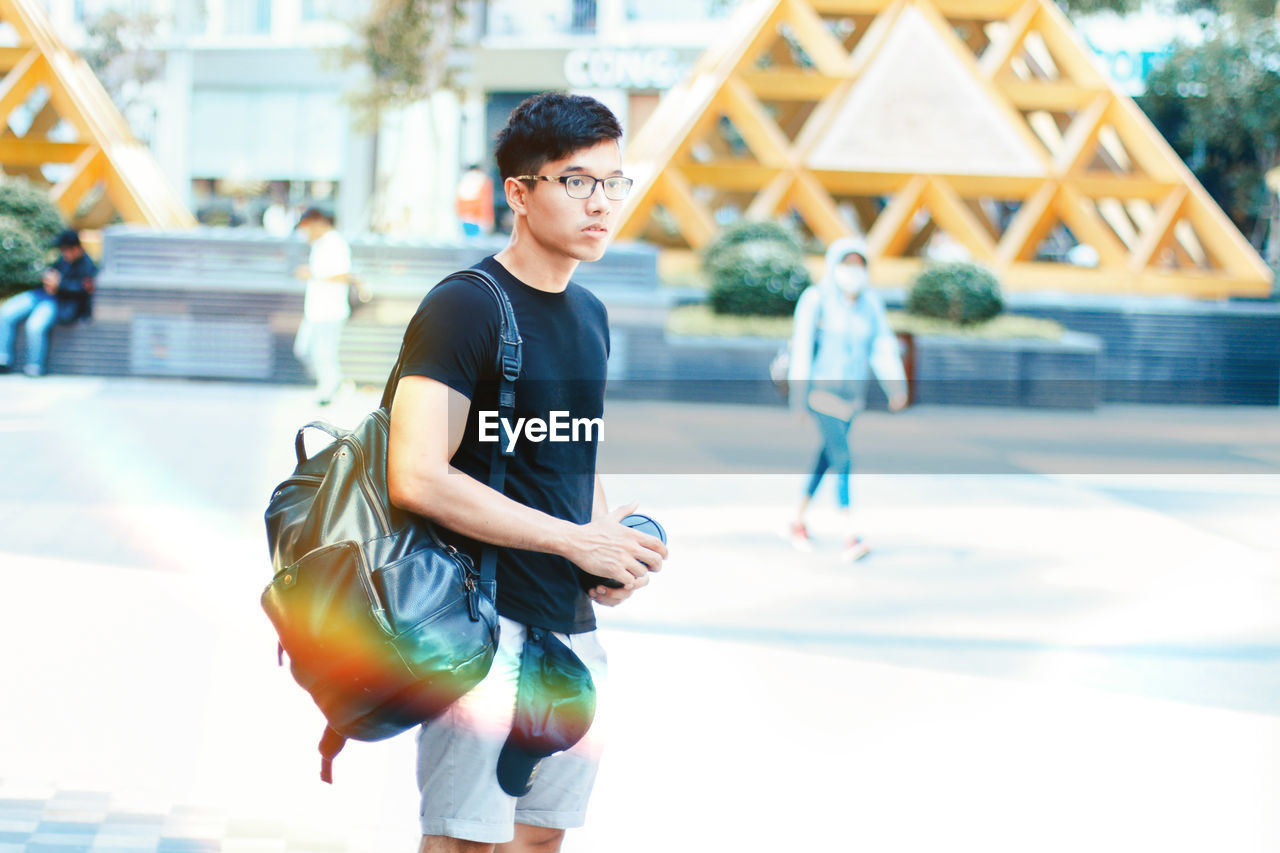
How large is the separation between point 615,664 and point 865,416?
935cm

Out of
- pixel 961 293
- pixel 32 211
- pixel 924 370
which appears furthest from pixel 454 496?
pixel 32 211

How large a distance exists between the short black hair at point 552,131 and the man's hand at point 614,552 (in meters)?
0.63

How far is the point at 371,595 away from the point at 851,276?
19.7 feet

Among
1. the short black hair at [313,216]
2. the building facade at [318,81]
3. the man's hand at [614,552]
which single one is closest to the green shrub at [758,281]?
the short black hair at [313,216]

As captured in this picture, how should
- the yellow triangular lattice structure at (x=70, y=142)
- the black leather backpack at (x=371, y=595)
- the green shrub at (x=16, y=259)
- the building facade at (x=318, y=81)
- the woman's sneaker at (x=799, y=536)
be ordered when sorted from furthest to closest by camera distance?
the building facade at (x=318, y=81), the yellow triangular lattice structure at (x=70, y=142), the green shrub at (x=16, y=259), the woman's sneaker at (x=799, y=536), the black leather backpack at (x=371, y=595)

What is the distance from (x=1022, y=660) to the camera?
5891mm

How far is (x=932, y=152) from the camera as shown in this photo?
17.5m

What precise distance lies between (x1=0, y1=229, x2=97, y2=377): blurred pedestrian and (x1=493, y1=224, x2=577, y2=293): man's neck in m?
13.0

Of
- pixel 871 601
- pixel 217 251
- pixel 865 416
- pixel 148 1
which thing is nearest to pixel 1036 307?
pixel 865 416

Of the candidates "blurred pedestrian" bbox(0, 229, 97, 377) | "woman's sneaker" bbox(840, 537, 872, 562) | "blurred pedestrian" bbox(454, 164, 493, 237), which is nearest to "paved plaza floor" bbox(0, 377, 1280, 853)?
"woman's sneaker" bbox(840, 537, 872, 562)

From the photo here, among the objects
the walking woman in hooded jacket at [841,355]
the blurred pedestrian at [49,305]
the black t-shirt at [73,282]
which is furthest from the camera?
the black t-shirt at [73,282]

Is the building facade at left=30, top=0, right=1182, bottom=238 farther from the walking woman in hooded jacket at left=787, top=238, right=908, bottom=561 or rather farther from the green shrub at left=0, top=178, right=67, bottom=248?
the walking woman in hooded jacket at left=787, top=238, right=908, bottom=561

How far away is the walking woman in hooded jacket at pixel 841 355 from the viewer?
25.9 feet

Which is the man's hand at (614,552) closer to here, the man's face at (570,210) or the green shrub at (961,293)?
the man's face at (570,210)
